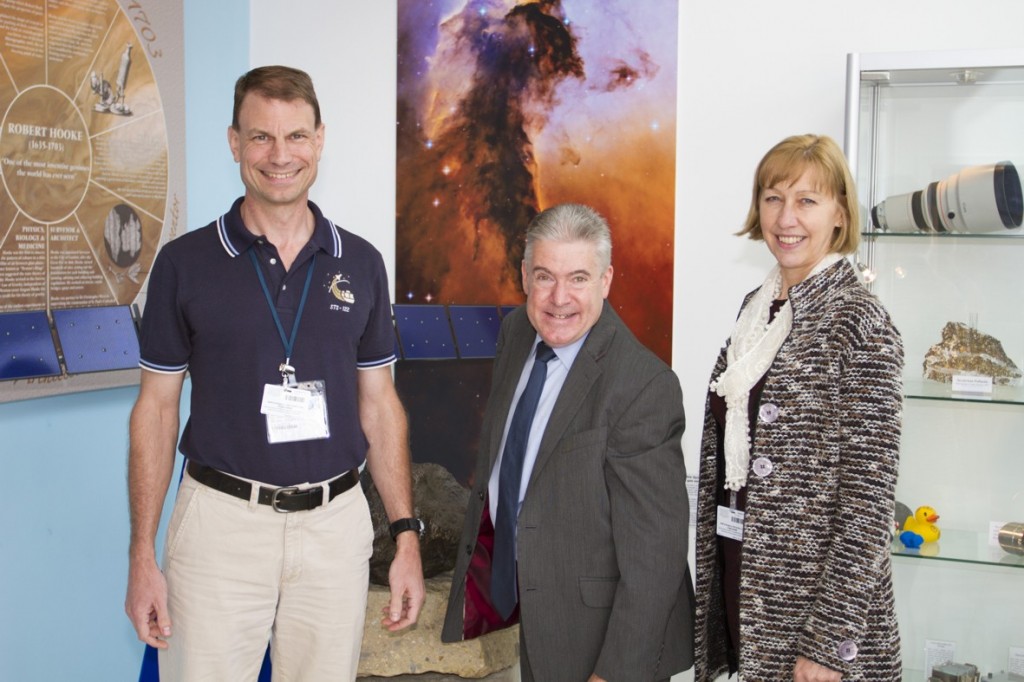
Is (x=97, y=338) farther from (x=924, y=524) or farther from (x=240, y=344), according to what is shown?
(x=924, y=524)

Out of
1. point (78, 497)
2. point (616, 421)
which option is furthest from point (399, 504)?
point (78, 497)

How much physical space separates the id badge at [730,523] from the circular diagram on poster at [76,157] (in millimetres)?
2102

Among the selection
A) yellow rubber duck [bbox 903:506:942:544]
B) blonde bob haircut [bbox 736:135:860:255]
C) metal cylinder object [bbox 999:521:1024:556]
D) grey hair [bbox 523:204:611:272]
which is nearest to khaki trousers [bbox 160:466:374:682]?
grey hair [bbox 523:204:611:272]

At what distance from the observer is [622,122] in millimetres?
3723

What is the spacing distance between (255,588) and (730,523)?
1.07m

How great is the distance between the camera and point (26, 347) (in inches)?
111

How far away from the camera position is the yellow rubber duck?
9.79 feet

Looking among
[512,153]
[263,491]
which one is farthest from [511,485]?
[512,153]

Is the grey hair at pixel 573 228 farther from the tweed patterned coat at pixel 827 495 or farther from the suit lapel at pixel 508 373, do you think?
the tweed patterned coat at pixel 827 495

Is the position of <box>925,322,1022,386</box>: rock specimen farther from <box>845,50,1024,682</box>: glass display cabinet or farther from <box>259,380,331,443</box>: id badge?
<box>259,380,331,443</box>: id badge

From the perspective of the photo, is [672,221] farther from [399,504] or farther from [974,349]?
[399,504]

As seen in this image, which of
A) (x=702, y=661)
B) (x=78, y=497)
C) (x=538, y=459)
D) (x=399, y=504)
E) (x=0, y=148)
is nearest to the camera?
(x=538, y=459)

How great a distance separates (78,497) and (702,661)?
213cm

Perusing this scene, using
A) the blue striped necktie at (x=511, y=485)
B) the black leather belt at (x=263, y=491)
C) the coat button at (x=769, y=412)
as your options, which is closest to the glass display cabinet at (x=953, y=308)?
the coat button at (x=769, y=412)
